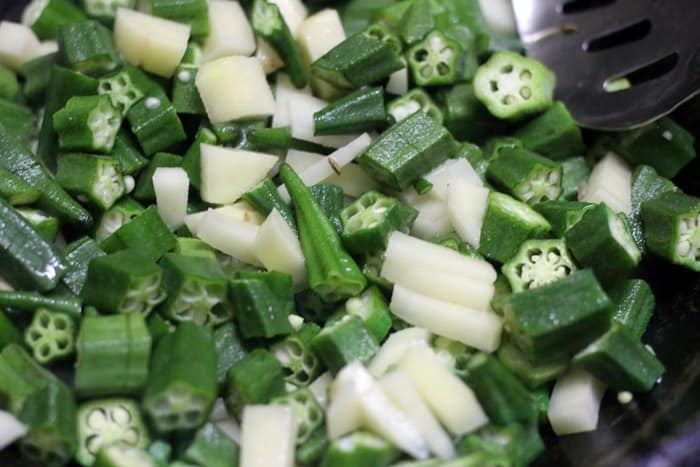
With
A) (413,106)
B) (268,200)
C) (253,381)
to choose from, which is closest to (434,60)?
(413,106)

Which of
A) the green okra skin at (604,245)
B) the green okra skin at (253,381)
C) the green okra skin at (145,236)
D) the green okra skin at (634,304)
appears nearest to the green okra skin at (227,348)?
the green okra skin at (253,381)

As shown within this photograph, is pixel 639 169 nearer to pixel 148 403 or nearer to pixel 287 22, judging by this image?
pixel 287 22

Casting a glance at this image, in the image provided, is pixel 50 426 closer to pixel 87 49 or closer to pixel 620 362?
pixel 87 49

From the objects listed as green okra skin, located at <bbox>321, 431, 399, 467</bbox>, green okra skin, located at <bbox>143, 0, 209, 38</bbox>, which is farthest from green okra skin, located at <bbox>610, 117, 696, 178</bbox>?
green okra skin, located at <bbox>143, 0, 209, 38</bbox>

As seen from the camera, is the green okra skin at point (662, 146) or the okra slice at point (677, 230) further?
the green okra skin at point (662, 146)

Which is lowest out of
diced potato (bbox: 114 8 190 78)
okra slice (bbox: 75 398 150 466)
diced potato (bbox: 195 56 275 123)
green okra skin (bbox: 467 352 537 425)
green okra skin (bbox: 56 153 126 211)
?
green okra skin (bbox: 467 352 537 425)

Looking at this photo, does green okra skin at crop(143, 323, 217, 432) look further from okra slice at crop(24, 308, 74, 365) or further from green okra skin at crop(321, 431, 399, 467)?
green okra skin at crop(321, 431, 399, 467)

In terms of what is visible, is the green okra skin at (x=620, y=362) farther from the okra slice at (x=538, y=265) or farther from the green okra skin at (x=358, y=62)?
the green okra skin at (x=358, y=62)
